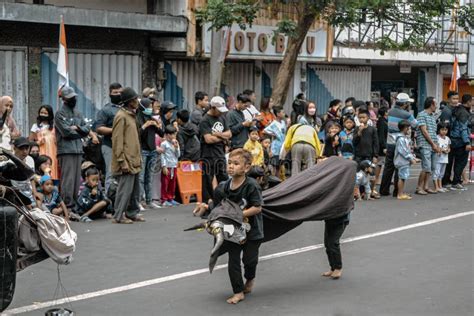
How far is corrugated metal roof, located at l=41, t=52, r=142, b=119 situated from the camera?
51.8ft

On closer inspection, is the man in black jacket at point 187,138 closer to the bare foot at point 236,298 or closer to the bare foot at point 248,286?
the bare foot at point 248,286

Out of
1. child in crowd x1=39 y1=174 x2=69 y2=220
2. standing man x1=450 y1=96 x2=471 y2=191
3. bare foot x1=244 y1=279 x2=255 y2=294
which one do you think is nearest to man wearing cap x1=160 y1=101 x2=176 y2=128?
child in crowd x1=39 y1=174 x2=69 y2=220

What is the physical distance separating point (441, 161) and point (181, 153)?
517cm

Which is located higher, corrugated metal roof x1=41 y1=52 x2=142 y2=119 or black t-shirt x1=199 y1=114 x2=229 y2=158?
corrugated metal roof x1=41 y1=52 x2=142 y2=119

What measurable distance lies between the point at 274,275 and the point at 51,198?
13.3 feet

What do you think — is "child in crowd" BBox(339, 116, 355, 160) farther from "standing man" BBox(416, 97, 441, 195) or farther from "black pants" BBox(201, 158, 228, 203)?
"black pants" BBox(201, 158, 228, 203)

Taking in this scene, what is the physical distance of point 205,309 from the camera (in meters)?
7.62

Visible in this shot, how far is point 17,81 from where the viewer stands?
15242 mm

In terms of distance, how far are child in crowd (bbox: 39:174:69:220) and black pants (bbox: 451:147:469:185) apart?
27.5ft

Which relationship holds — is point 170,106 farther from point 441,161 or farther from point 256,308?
point 256,308

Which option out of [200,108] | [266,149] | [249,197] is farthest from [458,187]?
[249,197]

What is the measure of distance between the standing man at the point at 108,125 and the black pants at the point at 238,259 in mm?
4640

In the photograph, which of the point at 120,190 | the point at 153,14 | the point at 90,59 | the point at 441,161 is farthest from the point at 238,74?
the point at 120,190

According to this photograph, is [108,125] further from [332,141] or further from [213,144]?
[332,141]
